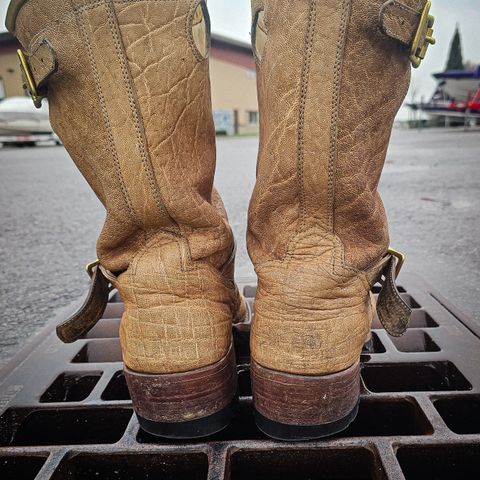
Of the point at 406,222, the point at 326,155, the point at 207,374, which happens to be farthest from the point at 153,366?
the point at 406,222

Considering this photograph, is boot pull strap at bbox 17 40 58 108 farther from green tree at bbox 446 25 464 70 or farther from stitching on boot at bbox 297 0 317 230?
green tree at bbox 446 25 464 70

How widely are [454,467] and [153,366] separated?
1.80 ft

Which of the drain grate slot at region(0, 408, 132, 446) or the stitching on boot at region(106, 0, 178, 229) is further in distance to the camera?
the drain grate slot at region(0, 408, 132, 446)

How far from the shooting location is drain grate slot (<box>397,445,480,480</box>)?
31.1 inches

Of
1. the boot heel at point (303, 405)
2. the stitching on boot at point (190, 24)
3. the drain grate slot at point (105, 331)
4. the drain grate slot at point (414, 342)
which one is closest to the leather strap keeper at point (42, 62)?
the stitching on boot at point (190, 24)

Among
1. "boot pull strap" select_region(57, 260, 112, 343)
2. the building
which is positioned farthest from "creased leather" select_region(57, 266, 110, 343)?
the building

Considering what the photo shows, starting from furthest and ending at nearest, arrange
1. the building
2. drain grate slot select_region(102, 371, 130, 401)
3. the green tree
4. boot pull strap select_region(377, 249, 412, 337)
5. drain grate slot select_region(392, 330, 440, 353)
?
the green tree → the building → drain grate slot select_region(392, 330, 440, 353) → drain grate slot select_region(102, 371, 130, 401) → boot pull strap select_region(377, 249, 412, 337)

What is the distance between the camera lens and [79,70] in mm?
760

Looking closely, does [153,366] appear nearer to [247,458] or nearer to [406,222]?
[247,458]

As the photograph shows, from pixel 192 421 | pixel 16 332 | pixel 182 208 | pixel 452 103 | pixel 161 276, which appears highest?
pixel 182 208

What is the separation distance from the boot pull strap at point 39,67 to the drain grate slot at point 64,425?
2.02ft

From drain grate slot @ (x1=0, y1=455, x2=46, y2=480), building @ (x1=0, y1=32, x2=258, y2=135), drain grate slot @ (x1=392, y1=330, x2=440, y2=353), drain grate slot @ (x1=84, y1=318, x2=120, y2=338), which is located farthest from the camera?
building @ (x1=0, y1=32, x2=258, y2=135)

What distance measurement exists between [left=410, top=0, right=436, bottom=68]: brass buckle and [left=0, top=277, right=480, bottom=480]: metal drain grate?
626 mm

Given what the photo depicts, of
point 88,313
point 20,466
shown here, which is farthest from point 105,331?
point 20,466
